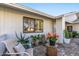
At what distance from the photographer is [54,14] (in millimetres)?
9406

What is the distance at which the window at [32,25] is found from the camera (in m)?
8.44

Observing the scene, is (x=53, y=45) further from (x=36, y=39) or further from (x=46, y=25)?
(x=46, y=25)

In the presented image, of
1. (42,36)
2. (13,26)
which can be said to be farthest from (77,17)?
(13,26)

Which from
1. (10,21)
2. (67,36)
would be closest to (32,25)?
(10,21)

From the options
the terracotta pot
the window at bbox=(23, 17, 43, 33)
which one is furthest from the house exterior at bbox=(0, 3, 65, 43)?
the terracotta pot

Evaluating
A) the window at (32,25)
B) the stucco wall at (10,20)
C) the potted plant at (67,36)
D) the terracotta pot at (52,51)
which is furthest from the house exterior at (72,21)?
the terracotta pot at (52,51)

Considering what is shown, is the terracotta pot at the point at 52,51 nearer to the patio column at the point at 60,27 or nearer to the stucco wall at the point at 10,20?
the stucco wall at the point at 10,20

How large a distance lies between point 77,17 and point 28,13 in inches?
140

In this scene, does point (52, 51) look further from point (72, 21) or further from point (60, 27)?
point (72, 21)

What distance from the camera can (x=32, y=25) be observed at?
353 inches

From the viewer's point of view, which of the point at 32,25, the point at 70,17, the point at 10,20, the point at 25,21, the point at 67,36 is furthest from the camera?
the point at 70,17

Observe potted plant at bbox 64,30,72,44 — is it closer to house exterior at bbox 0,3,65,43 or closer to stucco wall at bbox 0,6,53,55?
house exterior at bbox 0,3,65,43

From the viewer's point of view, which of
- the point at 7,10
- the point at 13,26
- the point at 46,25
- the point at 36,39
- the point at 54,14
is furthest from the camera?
the point at 46,25

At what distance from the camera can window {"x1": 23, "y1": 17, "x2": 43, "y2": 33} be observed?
27.7 feet
